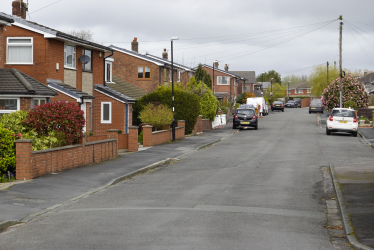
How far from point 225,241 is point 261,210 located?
272 cm

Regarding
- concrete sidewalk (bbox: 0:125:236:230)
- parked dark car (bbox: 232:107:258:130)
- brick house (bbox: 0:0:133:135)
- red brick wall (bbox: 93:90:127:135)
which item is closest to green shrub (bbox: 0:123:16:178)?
concrete sidewalk (bbox: 0:125:236:230)

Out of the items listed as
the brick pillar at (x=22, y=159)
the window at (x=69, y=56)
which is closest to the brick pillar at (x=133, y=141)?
the window at (x=69, y=56)

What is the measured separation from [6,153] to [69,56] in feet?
43.1

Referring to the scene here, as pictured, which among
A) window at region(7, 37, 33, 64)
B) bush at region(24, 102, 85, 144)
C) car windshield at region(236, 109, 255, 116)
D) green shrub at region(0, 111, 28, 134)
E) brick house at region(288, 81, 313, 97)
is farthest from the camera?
brick house at region(288, 81, 313, 97)

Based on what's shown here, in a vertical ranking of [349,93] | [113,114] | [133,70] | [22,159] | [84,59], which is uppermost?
[133,70]

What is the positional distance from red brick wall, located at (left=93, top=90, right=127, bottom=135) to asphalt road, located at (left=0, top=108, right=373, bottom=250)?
1298 centimetres

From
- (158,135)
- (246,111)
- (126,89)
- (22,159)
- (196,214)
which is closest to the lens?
(196,214)

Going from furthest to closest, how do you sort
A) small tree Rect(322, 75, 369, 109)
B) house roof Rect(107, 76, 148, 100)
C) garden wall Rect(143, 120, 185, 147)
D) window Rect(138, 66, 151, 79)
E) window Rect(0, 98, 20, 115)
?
small tree Rect(322, 75, 369, 109)
window Rect(138, 66, 151, 79)
house roof Rect(107, 76, 148, 100)
garden wall Rect(143, 120, 185, 147)
window Rect(0, 98, 20, 115)

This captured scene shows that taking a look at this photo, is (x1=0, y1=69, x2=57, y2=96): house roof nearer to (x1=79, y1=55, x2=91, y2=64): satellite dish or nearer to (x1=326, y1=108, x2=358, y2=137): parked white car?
(x1=79, y1=55, x2=91, y2=64): satellite dish

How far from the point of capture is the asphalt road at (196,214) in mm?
7480

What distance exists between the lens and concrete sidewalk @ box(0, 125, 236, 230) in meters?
10.0

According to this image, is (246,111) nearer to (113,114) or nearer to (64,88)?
(113,114)

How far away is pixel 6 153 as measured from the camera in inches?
547

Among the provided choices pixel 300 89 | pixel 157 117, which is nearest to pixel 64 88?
pixel 157 117
